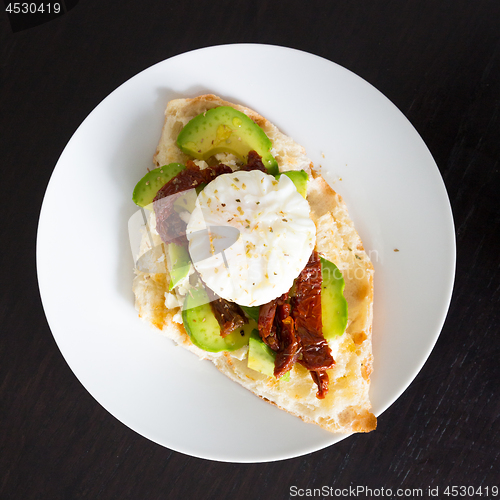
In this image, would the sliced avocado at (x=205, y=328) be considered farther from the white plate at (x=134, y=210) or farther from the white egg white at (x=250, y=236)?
the white plate at (x=134, y=210)

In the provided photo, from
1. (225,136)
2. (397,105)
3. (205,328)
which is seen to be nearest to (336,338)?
(205,328)

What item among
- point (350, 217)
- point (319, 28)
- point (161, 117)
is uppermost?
point (319, 28)

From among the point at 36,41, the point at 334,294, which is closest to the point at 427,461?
the point at 334,294

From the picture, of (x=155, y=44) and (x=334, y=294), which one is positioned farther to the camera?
(x=155, y=44)

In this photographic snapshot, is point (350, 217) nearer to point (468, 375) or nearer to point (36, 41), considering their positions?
point (468, 375)

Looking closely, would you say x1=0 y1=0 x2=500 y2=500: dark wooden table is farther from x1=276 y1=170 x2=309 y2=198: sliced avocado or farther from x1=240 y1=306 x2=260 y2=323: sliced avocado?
x1=240 y1=306 x2=260 y2=323: sliced avocado

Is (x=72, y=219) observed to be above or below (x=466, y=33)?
below

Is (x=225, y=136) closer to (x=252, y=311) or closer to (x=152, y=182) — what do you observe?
(x=152, y=182)
